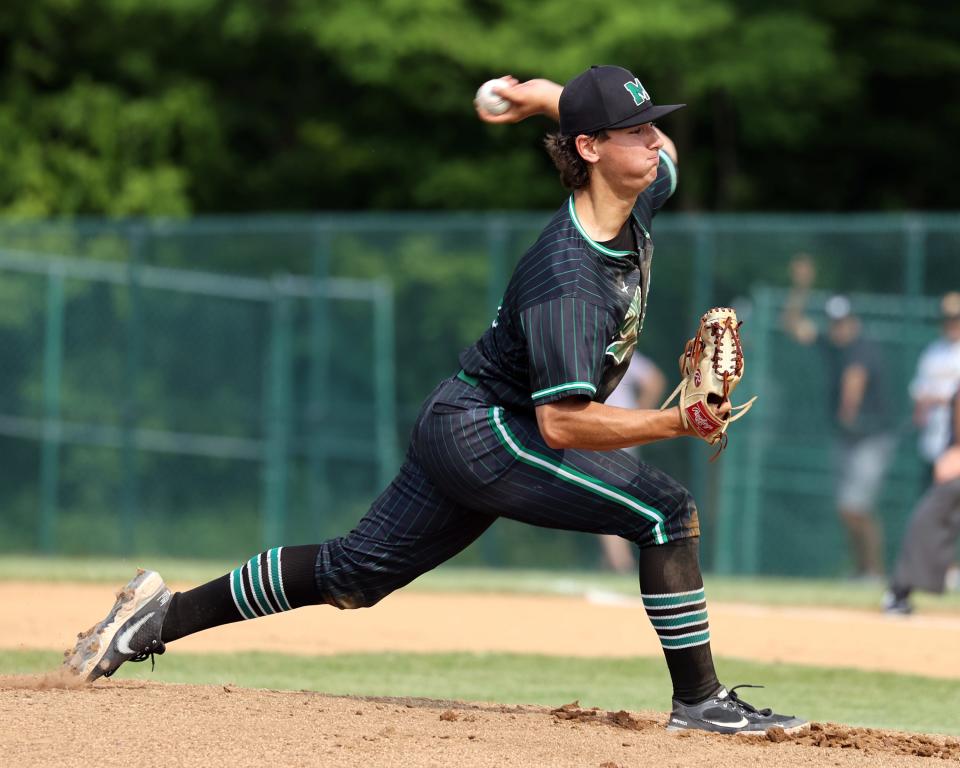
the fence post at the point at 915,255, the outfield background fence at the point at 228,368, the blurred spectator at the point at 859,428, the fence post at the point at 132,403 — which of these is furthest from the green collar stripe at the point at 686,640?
the fence post at the point at 132,403

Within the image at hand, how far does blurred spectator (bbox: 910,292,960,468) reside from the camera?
11891 mm

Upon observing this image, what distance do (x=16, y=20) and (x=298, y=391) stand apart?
7.87 m

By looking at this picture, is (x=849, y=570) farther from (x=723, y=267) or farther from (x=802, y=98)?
(x=802, y=98)

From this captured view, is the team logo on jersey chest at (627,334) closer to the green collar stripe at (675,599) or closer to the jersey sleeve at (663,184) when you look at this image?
the jersey sleeve at (663,184)

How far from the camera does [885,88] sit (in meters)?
21.7

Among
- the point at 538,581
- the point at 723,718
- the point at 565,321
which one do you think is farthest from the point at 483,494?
the point at 538,581

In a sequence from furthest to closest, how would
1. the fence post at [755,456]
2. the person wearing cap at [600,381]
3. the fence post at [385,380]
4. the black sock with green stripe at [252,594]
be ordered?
the fence post at [385,380], the fence post at [755,456], the black sock with green stripe at [252,594], the person wearing cap at [600,381]

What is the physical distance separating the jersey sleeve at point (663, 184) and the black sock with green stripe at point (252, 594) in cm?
160

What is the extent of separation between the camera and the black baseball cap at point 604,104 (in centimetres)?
506

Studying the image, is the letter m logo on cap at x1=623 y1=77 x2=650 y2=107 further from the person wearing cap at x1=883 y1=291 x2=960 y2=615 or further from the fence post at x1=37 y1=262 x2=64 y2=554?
the fence post at x1=37 y1=262 x2=64 y2=554

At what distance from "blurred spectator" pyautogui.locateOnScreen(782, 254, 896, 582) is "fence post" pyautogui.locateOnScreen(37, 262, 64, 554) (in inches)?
272

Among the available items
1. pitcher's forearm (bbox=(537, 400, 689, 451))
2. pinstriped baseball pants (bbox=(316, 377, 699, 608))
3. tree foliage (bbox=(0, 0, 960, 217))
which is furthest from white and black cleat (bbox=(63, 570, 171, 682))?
tree foliage (bbox=(0, 0, 960, 217))

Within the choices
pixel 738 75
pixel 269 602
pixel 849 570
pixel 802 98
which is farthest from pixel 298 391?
pixel 269 602

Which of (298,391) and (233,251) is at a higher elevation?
(233,251)
